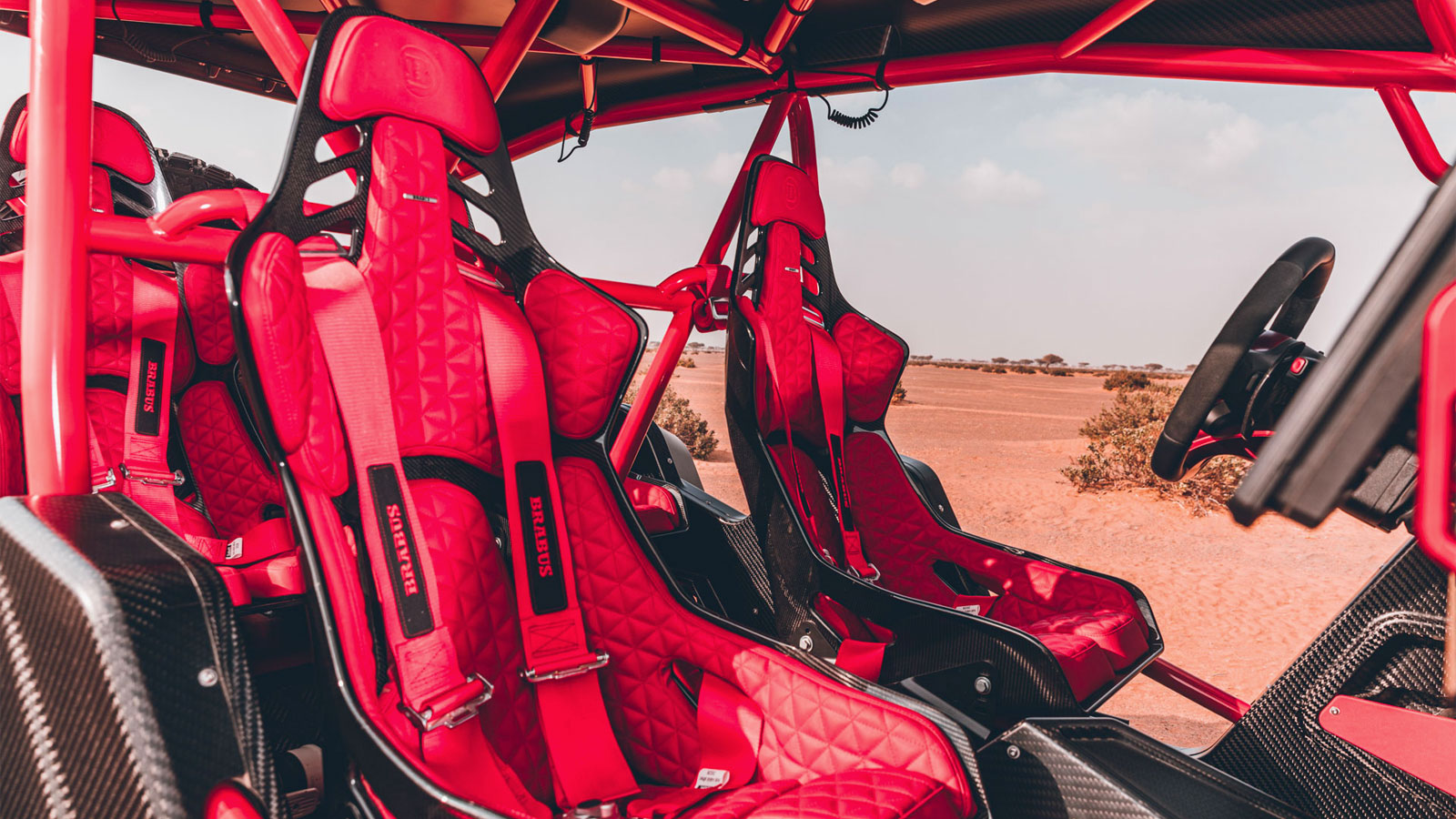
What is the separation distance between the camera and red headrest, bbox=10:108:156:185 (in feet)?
7.02

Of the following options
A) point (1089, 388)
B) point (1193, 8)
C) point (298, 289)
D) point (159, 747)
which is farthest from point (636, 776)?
point (1089, 388)

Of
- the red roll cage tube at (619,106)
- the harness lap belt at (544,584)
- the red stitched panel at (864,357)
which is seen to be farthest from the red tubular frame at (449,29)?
the harness lap belt at (544,584)

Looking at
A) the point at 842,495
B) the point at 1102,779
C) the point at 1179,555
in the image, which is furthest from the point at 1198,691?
the point at 1179,555

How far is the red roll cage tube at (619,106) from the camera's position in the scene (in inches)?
43.8

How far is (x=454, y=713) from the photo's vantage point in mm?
1208

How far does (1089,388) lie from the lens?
23828 mm

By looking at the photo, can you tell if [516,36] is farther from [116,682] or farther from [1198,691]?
[1198,691]

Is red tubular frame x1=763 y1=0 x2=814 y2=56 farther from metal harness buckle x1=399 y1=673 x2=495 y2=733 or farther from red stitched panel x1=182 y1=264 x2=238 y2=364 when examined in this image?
metal harness buckle x1=399 y1=673 x2=495 y2=733

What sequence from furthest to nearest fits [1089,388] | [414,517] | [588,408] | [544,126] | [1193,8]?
[1089,388] < [544,126] < [1193,8] < [588,408] < [414,517]

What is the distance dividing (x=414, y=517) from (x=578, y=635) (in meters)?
0.39

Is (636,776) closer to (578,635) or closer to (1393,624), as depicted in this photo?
(578,635)

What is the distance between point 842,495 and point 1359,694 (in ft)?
5.10

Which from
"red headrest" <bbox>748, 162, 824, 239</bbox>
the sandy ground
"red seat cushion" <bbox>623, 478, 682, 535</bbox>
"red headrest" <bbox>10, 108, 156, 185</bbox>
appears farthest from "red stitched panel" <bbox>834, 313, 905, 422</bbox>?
"red headrest" <bbox>10, 108, 156, 185</bbox>

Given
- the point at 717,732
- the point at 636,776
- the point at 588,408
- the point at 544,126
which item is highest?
the point at 544,126
